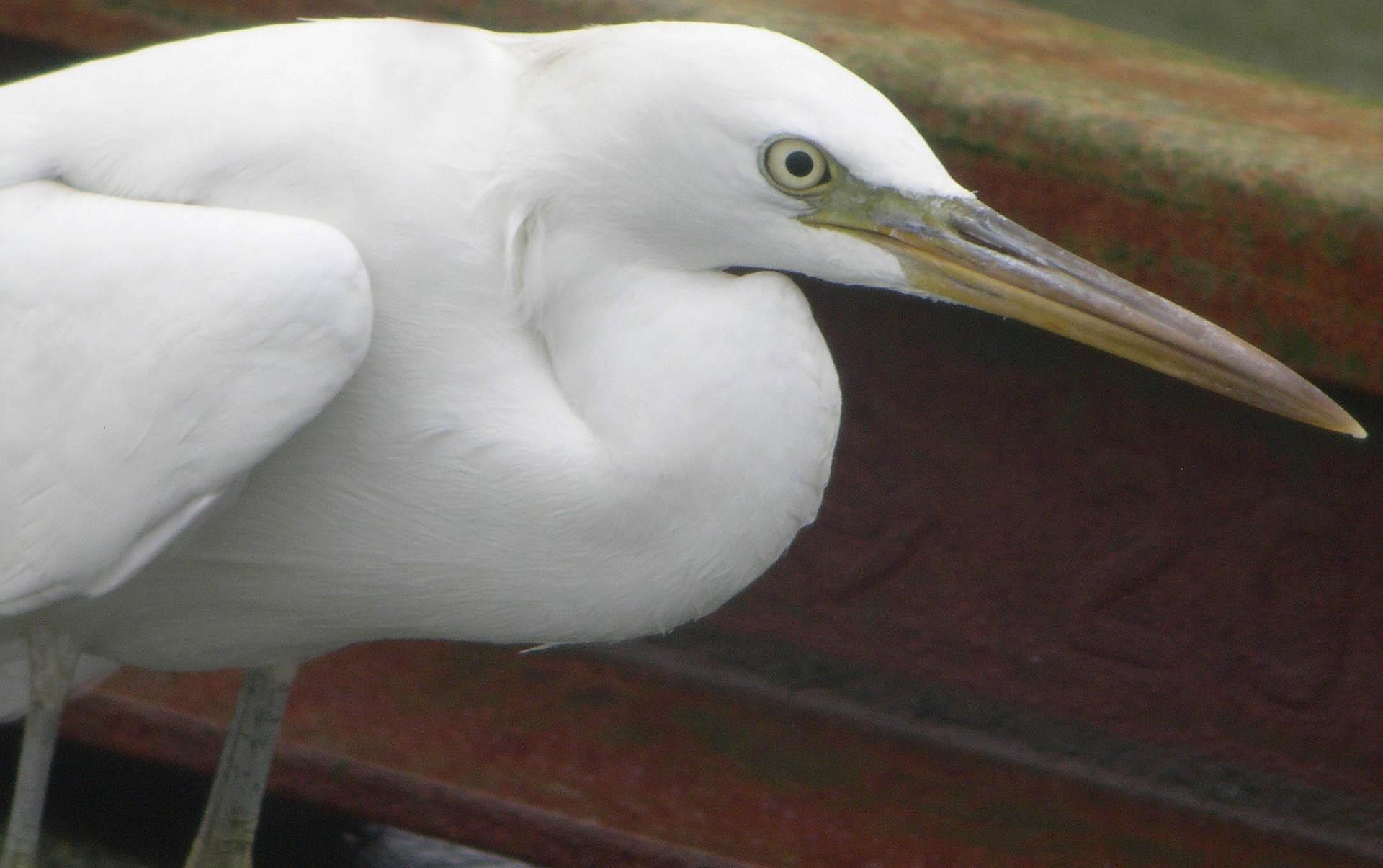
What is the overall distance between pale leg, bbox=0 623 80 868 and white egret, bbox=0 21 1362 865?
0.15 metres

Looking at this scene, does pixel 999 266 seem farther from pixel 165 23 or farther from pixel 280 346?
pixel 165 23

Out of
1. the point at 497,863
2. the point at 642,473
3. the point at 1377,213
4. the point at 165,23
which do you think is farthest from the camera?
the point at 497,863

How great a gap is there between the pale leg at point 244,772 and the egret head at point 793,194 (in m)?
0.70

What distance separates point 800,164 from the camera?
58.3 inches

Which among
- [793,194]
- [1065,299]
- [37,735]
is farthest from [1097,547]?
[37,735]

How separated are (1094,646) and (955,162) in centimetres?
75

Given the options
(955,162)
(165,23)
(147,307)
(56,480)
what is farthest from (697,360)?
(165,23)

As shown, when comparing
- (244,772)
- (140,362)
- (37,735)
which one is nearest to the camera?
(140,362)

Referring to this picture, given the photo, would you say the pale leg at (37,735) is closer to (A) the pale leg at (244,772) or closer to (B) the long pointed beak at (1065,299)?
(A) the pale leg at (244,772)

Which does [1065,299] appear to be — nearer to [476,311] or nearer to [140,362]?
[476,311]

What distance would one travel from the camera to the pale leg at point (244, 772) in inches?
75.5

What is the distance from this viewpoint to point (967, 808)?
2.41m

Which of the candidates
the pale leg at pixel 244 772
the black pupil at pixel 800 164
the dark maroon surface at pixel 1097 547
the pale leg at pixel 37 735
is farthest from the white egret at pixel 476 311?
the dark maroon surface at pixel 1097 547

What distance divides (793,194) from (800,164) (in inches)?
1.1
